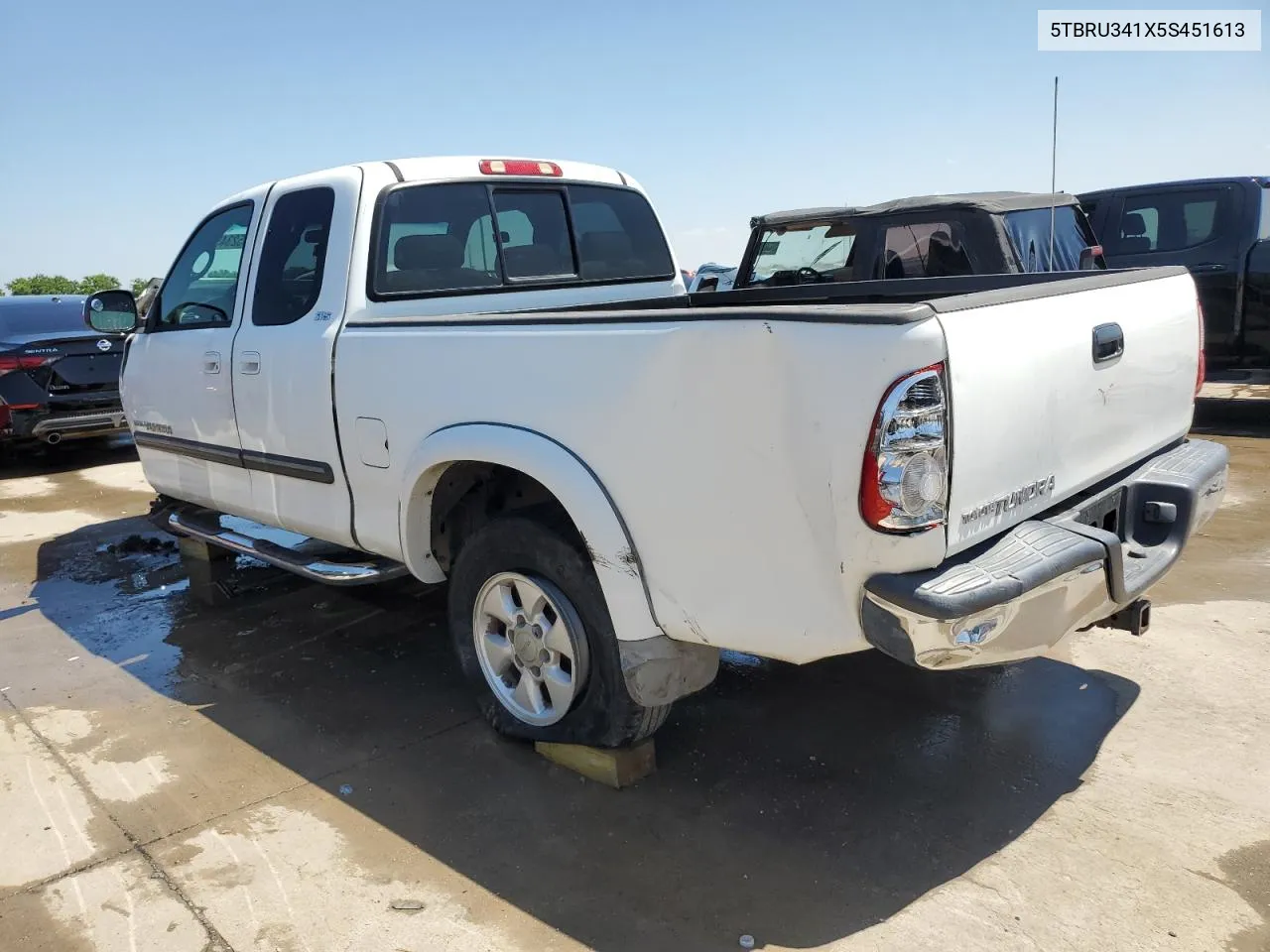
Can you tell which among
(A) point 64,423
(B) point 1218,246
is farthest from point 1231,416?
(A) point 64,423

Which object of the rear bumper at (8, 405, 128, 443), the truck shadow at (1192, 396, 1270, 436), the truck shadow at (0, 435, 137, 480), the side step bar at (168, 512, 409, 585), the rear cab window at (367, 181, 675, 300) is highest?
the rear cab window at (367, 181, 675, 300)

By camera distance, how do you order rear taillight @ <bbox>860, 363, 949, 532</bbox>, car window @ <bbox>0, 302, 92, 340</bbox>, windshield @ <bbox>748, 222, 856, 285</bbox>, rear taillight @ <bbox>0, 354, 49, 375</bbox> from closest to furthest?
1. rear taillight @ <bbox>860, 363, 949, 532</bbox>
2. windshield @ <bbox>748, 222, 856, 285</bbox>
3. rear taillight @ <bbox>0, 354, 49, 375</bbox>
4. car window @ <bbox>0, 302, 92, 340</bbox>

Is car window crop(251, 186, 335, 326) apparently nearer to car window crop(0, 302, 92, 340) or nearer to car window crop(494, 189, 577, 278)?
car window crop(494, 189, 577, 278)

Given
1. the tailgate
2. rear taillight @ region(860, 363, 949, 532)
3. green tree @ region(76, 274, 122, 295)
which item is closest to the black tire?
rear taillight @ region(860, 363, 949, 532)

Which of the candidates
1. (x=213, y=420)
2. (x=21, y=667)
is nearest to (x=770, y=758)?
(x=213, y=420)

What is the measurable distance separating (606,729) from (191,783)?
151 cm

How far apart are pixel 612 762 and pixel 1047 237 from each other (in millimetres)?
5339

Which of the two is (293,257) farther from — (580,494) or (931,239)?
(931,239)

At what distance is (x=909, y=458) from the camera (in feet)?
7.67

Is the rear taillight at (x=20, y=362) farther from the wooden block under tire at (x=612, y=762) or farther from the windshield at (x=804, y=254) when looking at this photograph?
the wooden block under tire at (x=612, y=762)

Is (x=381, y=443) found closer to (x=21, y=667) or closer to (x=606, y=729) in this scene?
(x=606, y=729)

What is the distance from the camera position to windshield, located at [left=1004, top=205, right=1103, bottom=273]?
6586mm

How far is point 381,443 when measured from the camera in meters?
3.66

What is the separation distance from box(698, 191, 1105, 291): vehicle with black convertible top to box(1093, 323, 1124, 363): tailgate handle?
305 cm
